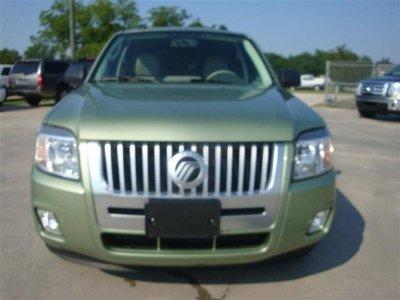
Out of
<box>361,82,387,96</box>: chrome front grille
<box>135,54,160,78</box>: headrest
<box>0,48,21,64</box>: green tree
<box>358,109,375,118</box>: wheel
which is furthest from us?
<box>0,48,21,64</box>: green tree

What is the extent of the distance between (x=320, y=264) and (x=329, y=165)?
0.82m

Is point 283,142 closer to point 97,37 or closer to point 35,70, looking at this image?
point 35,70

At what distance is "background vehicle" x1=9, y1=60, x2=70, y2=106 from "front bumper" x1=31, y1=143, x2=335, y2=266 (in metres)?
18.6

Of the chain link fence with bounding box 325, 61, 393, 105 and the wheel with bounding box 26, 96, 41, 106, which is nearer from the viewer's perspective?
the chain link fence with bounding box 325, 61, 393, 105

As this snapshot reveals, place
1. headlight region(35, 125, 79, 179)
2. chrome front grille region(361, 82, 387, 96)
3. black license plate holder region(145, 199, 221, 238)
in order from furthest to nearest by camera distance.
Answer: chrome front grille region(361, 82, 387, 96) → headlight region(35, 125, 79, 179) → black license plate holder region(145, 199, 221, 238)

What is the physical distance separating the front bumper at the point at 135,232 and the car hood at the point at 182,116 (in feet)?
0.73

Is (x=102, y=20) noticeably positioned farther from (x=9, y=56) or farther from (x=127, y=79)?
(x=127, y=79)

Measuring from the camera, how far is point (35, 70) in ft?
70.1

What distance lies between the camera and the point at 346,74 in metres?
22.0

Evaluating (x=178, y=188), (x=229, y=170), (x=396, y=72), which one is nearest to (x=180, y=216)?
(x=178, y=188)

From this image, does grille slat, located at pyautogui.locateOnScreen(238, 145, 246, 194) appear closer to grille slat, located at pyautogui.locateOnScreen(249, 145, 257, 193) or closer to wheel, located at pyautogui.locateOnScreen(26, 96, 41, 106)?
grille slat, located at pyautogui.locateOnScreen(249, 145, 257, 193)

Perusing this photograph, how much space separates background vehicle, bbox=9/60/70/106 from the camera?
21.2m

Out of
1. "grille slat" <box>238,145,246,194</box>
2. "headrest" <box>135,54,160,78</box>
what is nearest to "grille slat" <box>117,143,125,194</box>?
"grille slat" <box>238,145,246,194</box>

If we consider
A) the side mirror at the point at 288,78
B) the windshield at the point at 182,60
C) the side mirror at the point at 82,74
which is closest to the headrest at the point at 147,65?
the windshield at the point at 182,60
